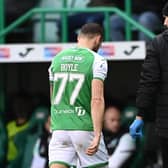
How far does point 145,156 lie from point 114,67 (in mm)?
1605

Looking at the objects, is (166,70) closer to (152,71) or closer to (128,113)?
(152,71)

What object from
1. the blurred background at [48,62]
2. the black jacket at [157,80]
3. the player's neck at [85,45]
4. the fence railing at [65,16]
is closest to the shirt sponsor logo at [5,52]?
the blurred background at [48,62]

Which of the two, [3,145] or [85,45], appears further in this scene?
[3,145]

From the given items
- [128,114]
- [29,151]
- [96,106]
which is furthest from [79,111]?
[29,151]

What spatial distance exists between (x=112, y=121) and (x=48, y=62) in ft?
3.67

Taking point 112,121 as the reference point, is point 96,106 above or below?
above

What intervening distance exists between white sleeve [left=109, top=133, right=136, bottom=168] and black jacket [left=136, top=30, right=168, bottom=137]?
2.54 m

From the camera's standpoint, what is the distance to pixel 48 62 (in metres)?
9.24

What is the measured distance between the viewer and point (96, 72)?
5.96 m

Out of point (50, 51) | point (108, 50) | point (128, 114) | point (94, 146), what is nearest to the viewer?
point (94, 146)

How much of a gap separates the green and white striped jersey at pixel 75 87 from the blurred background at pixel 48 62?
2265 millimetres

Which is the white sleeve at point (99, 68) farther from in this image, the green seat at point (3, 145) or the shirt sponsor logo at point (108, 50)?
the green seat at point (3, 145)

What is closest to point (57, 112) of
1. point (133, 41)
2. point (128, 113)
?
point (133, 41)

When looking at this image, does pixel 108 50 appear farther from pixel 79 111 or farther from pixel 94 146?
pixel 94 146
